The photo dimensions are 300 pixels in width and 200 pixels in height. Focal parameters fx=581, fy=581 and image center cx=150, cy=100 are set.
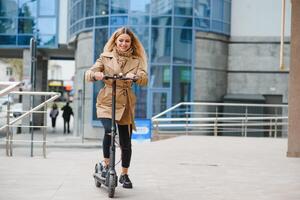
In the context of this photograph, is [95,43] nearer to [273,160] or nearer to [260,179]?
[273,160]

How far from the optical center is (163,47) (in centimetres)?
2733

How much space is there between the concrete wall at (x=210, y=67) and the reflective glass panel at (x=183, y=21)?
2.40 feet

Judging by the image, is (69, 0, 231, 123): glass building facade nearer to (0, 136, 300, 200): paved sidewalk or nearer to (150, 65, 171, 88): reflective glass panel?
(150, 65, 171, 88): reflective glass panel

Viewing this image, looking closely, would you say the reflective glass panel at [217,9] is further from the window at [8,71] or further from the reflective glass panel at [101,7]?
the window at [8,71]

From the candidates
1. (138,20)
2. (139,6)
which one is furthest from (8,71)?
(138,20)

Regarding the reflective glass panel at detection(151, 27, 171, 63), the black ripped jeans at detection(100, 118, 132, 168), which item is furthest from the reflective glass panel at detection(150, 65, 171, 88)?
the black ripped jeans at detection(100, 118, 132, 168)

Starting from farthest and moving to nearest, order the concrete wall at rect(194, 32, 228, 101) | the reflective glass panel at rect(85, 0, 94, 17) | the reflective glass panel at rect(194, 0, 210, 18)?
the reflective glass panel at rect(85, 0, 94, 17), the concrete wall at rect(194, 32, 228, 101), the reflective glass panel at rect(194, 0, 210, 18)

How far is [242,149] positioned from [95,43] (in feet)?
59.3

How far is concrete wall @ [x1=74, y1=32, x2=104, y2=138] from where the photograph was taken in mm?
28592

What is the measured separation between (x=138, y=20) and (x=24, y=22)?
9714 millimetres

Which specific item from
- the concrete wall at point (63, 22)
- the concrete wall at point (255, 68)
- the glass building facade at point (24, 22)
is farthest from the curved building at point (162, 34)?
the concrete wall at point (63, 22)

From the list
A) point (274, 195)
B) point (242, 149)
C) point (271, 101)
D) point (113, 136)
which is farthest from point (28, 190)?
point (271, 101)

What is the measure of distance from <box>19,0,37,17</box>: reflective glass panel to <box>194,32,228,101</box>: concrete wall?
11.2m

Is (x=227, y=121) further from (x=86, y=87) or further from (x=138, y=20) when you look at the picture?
(x=86, y=87)
